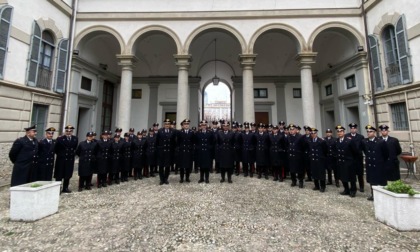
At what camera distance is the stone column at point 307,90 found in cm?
1122

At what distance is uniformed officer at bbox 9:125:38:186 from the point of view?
17.6 ft

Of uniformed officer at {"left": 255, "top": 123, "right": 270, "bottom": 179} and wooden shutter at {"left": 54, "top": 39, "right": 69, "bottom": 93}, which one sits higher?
wooden shutter at {"left": 54, "top": 39, "right": 69, "bottom": 93}

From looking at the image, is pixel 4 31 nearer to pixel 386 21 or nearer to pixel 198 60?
pixel 198 60

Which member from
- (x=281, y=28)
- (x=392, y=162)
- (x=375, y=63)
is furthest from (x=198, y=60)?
(x=392, y=162)

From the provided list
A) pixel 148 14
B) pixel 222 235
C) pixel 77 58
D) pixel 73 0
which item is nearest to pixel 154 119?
pixel 77 58

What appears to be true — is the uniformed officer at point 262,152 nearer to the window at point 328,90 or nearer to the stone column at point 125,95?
the stone column at point 125,95

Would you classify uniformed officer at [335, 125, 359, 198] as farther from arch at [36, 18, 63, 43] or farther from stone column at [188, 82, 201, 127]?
arch at [36, 18, 63, 43]

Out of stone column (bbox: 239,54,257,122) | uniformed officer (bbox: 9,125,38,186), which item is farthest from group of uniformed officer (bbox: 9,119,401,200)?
stone column (bbox: 239,54,257,122)

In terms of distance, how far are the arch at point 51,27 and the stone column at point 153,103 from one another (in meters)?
6.96

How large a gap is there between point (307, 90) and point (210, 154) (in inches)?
304

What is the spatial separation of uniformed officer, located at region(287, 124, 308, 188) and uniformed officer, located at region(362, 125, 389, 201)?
71.7 inches

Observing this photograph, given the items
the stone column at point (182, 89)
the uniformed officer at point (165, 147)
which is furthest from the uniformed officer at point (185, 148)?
the stone column at point (182, 89)

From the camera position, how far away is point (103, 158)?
6.87m

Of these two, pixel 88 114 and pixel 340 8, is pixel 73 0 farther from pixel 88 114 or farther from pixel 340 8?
pixel 340 8
